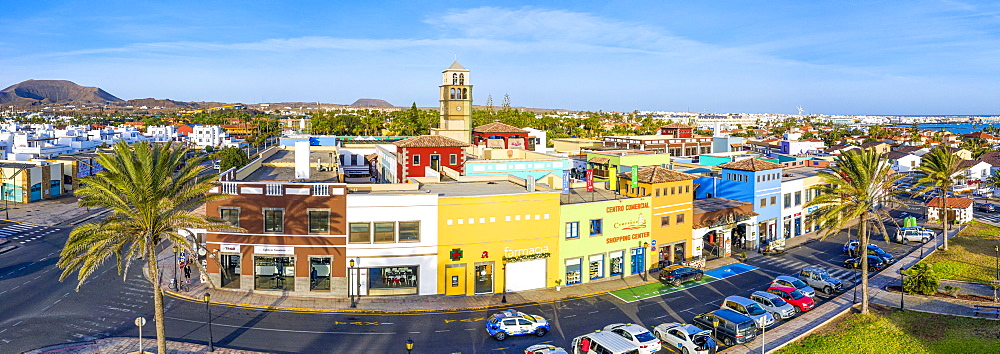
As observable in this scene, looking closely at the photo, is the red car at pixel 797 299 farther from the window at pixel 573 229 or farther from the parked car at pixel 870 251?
the parked car at pixel 870 251

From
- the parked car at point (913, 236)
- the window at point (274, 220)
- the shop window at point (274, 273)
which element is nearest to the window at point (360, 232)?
the window at point (274, 220)

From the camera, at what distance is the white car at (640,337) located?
100 ft

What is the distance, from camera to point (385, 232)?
135 feet

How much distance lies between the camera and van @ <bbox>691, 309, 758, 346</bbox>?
108ft

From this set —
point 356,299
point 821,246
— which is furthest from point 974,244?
point 356,299

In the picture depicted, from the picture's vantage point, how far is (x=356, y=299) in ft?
134

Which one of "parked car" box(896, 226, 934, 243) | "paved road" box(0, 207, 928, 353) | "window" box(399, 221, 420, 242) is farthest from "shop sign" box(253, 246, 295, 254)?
"parked car" box(896, 226, 934, 243)

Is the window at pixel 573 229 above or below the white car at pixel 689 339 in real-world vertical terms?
above

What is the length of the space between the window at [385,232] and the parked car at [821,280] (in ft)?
102

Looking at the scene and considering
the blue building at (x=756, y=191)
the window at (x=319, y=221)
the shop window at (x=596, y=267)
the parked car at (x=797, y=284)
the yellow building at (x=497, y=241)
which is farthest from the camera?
the blue building at (x=756, y=191)

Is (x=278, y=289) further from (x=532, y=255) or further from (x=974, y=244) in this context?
(x=974, y=244)

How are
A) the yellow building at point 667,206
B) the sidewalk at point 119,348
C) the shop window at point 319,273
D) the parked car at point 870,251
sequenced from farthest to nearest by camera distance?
the parked car at point 870,251, the yellow building at point 667,206, the shop window at point 319,273, the sidewalk at point 119,348

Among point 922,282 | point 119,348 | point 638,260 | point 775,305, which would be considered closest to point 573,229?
point 638,260

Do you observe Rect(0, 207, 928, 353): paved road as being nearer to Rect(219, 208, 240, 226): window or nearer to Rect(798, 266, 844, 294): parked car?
Rect(798, 266, 844, 294): parked car
